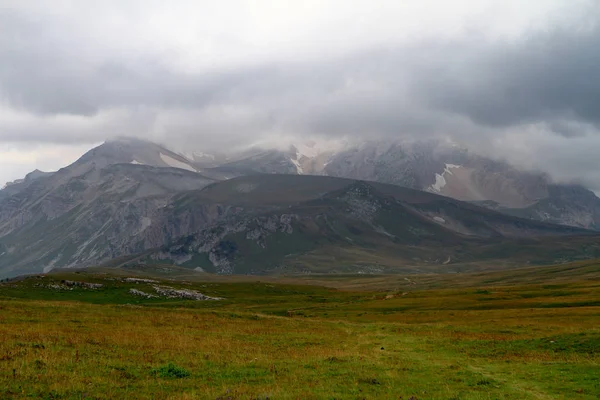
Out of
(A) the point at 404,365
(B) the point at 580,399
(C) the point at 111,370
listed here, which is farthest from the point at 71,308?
(B) the point at 580,399

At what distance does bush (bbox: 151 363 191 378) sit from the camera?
2575 centimetres

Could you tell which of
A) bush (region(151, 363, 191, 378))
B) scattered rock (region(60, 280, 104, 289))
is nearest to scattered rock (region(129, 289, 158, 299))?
scattered rock (region(60, 280, 104, 289))

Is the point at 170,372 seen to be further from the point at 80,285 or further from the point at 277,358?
the point at 80,285

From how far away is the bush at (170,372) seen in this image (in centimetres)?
2575

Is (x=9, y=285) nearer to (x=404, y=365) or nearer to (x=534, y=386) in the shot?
(x=404, y=365)

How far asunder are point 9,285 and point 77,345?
256 ft

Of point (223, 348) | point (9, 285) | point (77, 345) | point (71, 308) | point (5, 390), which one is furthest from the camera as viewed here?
point (9, 285)

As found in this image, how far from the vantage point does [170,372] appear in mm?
26109

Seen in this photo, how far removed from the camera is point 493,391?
85.8 feet

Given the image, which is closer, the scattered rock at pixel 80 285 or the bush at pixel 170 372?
the bush at pixel 170 372

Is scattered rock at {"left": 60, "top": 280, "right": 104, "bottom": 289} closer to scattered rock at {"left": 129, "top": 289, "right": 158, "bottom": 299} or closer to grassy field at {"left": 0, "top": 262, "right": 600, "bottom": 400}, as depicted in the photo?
scattered rock at {"left": 129, "top": 289, "right": 158, "bottom": 299}

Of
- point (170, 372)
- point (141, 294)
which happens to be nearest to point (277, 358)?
point (170, 372)

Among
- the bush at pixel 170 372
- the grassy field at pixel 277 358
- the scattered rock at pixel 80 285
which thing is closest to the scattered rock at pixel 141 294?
the scattered rock at pixel 80 285

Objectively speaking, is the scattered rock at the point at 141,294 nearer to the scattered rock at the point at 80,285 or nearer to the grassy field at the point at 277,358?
the scattered rock at the point at 80,285
